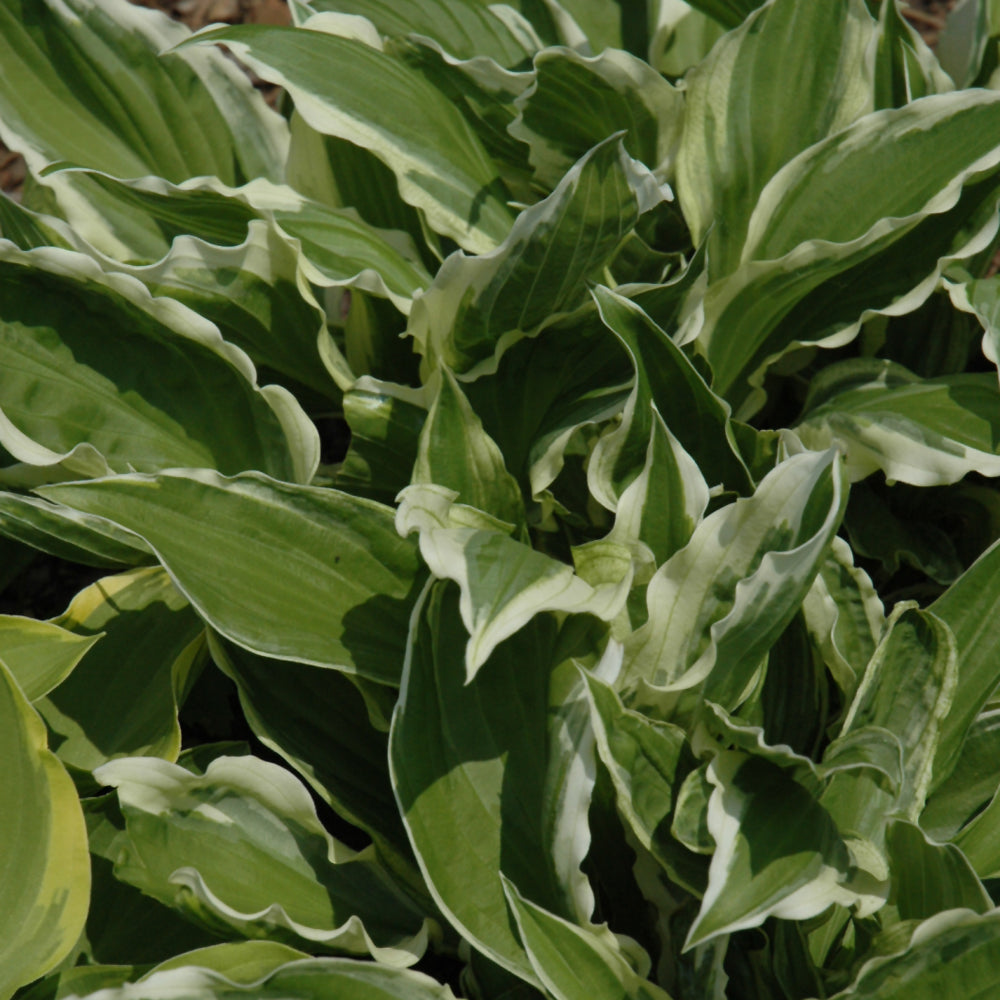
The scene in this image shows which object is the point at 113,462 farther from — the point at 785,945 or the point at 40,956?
the point at 785,945

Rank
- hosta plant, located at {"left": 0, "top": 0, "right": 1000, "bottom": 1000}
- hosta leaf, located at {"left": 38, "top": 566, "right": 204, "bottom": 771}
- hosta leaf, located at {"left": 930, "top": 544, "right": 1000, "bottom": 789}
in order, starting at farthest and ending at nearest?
hosta leaf, located at {"left": 38, "top": 566, "right": 204, "bottom": 771}
hosta leaf, located at {"left": 930, "top": 544, "right": 1000, "bottom": 789}
hosta plant, located at {"left": 0, "top": 0, "right": 1000, "bottom": 1000}

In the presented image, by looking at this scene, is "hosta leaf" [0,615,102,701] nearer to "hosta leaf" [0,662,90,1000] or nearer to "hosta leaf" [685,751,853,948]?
"hosta leaf" [0,662,90,1000]

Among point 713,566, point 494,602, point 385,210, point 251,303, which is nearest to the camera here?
point 494,602

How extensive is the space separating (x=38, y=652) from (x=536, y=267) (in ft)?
1.79

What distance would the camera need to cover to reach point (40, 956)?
35.6 inches

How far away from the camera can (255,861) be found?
98 centimetres

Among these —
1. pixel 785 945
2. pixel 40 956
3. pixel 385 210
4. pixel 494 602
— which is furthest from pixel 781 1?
pixel 40 956

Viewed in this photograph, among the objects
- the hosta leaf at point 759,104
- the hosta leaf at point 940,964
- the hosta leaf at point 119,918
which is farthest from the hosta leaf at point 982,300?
the hosta leaf at point 119,918

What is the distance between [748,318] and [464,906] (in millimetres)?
628

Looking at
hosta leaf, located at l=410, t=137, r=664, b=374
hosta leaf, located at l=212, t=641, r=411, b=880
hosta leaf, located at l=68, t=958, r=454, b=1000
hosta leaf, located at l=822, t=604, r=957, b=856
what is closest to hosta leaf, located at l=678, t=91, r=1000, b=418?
hosta leaf, located at l=410, t=137, r=664, b=374

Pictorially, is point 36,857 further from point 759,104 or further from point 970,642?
point 759,104

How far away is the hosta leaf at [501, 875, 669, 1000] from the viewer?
840 millimetres

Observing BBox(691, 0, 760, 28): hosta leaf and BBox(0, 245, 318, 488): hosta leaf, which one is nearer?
BBox(0, 245, 318, 488): hosta leaf

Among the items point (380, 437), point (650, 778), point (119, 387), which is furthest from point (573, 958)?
point (119, 387)
